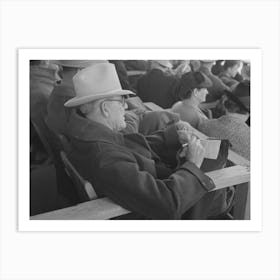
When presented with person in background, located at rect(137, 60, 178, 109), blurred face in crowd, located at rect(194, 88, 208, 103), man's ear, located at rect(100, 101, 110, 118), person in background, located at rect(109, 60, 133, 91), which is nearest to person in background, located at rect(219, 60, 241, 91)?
blurred face in crowd, located at rect(194, 88, 208, 103)

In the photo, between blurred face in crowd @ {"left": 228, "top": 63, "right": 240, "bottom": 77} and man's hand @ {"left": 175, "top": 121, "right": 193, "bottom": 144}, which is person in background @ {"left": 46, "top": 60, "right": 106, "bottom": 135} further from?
blurred face in crowd @ {"left": 228, "top": 63, "right": 240, "bottom": 77}

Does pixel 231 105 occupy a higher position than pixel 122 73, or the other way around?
pixel 122 73

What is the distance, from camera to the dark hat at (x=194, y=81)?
2336 millimetres

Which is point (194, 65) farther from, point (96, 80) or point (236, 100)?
point (96, 80)

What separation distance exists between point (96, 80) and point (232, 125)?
679mm

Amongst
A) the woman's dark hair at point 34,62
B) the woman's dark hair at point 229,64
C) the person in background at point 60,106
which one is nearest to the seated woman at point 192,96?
the woman's dark hair at point 229,64

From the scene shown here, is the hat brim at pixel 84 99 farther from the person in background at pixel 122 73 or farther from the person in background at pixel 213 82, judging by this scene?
the person in background at pixel 213 82

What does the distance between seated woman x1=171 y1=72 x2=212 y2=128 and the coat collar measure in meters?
0.35

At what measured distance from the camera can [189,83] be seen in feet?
7.69
